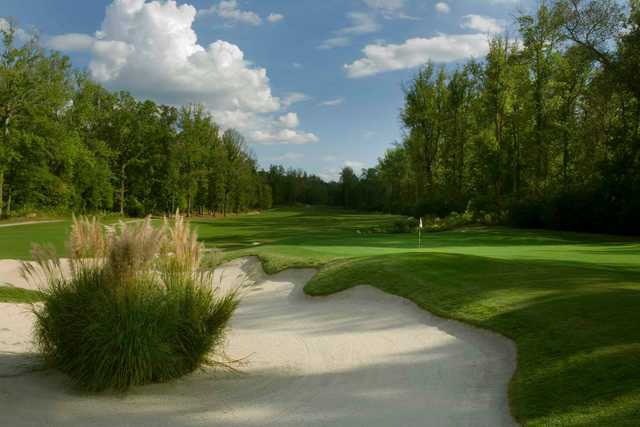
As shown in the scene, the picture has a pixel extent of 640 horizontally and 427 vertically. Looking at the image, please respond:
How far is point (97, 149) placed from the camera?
192ft

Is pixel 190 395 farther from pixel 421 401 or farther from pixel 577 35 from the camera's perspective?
pixel 577 35

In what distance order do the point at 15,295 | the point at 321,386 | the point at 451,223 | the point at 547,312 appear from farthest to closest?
the point at 451,223 < the point at 15,295 < the point at 547,312 < the point at 321,386

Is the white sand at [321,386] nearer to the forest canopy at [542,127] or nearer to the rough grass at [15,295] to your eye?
the rough grass at [15,295]

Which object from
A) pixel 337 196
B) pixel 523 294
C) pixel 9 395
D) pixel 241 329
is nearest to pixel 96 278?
pixel 9 395

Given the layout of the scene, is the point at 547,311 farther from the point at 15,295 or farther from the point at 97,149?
the point at 97,149

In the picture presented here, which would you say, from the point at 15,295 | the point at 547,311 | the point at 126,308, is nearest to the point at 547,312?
the point at 547,311

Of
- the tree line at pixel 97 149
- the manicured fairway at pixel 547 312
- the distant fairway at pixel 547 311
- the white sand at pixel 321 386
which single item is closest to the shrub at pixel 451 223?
the distant fairway at pixel 547 311

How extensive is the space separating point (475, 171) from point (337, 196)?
294 feet

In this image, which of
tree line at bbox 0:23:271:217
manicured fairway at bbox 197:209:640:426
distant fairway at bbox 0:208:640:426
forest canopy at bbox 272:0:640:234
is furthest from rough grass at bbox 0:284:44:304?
tree line at bbox 0:23:271:217

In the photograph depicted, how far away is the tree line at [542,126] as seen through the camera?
29219 millimetres

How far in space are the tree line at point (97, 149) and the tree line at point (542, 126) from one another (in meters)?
33.4

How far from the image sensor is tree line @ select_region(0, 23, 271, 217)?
48844 mm

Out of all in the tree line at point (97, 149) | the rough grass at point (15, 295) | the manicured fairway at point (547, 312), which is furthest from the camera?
the tree line at point (97, 149)

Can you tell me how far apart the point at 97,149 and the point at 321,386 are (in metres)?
59.1
